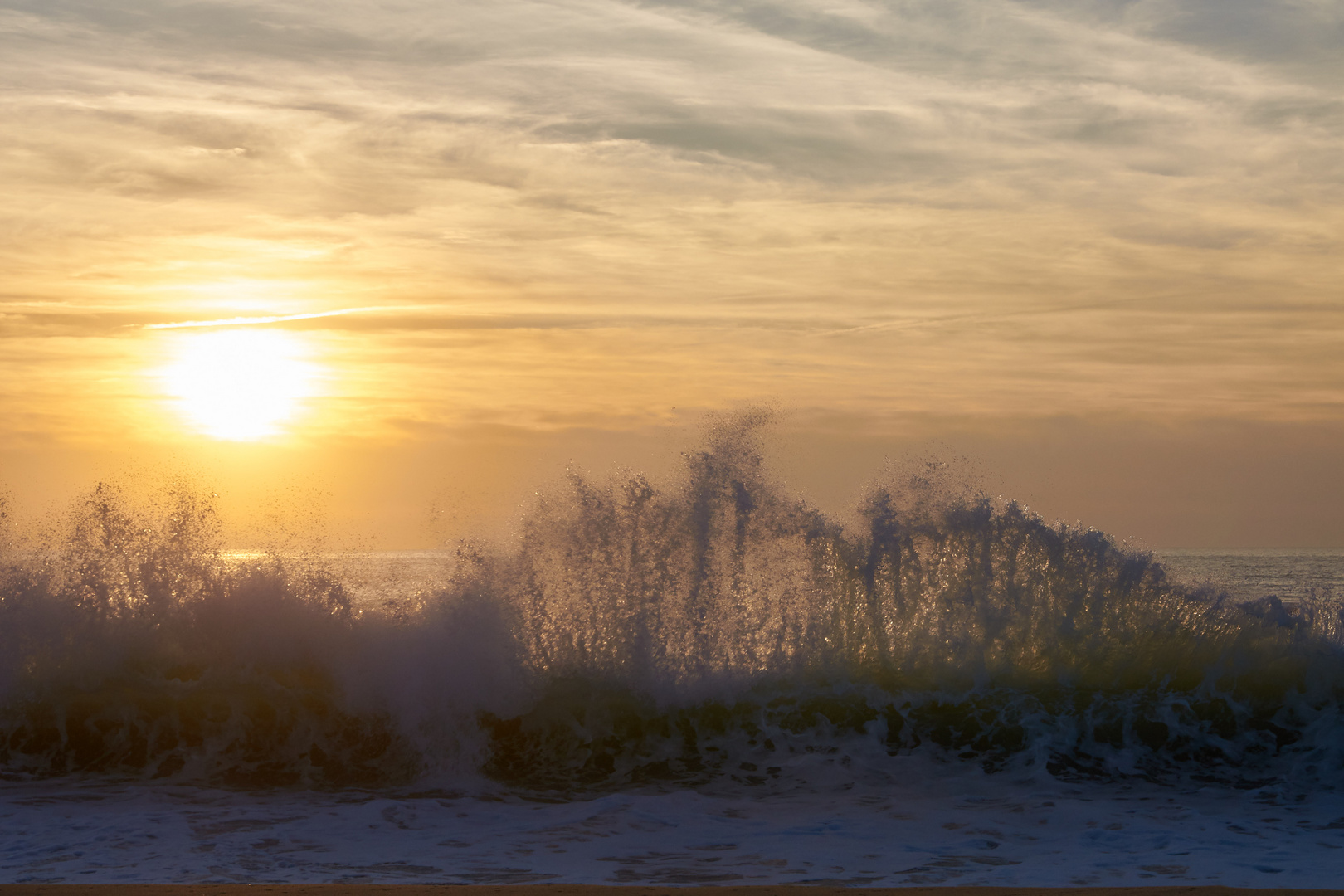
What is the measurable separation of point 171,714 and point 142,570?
2.39 metres

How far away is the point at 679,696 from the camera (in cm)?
1361

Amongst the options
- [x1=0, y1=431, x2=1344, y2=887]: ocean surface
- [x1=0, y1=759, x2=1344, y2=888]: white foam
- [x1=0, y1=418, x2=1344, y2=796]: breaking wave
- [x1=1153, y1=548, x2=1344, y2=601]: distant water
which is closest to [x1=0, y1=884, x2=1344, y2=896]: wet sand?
[x1=0, y1=759, x2=1344, y2=888]: white foam

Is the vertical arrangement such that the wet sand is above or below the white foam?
above

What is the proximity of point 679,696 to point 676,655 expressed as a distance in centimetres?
63

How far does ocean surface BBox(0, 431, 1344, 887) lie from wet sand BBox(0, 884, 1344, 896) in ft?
3.12

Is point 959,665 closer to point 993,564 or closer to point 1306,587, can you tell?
point 993,564

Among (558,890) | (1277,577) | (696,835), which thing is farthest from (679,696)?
(1277,577)

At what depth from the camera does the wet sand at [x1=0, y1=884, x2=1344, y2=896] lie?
745 cm

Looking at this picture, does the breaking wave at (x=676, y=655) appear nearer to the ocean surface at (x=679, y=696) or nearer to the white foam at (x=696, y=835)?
the ocean surface at (x=679, y=696)

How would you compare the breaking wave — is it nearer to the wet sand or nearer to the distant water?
the wet sand

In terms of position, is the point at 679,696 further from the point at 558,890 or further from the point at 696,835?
the point at 558,890

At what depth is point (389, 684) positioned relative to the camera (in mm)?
13328

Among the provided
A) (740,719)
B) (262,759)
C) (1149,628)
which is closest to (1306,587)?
(1149,628)

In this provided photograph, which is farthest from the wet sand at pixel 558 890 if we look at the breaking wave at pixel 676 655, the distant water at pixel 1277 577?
the distant water at pixel 1277 577
